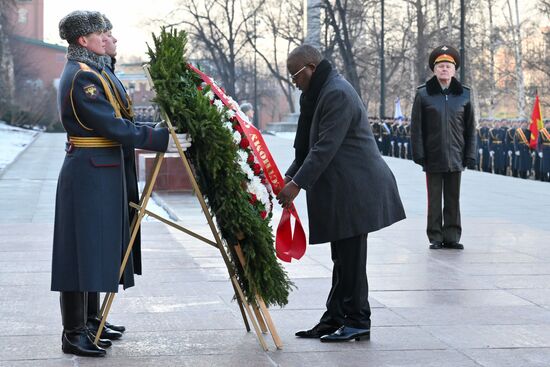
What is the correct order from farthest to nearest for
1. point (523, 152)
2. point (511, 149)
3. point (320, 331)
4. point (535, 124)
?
1. point (511, 149)
2. point (523, 152)
3. point (535, 124)
4. point (320, 331)

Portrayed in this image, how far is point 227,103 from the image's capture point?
6.18m

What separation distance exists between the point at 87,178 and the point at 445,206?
17.7 feet

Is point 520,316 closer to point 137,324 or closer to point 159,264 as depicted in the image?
point 137,324

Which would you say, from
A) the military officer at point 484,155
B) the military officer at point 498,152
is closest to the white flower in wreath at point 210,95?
the military officer at point 498,152

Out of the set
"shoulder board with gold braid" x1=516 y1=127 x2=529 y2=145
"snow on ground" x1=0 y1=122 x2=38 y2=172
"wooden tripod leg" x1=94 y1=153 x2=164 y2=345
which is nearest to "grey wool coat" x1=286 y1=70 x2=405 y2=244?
"wooden tripod leg" x1=94 y1=153 x2=164 y2=345

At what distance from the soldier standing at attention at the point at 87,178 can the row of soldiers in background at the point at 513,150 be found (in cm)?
2110

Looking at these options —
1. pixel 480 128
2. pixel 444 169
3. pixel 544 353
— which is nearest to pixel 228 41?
pixel 480 128

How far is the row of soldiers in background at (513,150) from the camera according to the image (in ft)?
88.6

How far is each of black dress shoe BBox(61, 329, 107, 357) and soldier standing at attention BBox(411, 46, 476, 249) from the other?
5.25m

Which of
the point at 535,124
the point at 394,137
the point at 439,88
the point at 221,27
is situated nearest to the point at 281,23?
the point at 221,27

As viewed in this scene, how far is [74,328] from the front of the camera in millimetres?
6199

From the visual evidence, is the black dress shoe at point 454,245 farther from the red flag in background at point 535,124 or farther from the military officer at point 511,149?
the military officer at point 511,149

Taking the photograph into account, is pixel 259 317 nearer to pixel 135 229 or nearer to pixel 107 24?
pixel 135 229

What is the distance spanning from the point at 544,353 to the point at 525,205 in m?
10.3
